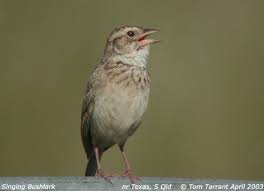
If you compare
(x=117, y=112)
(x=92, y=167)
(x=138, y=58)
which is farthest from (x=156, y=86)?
(x=117, y=112)

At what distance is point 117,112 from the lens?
816 cm

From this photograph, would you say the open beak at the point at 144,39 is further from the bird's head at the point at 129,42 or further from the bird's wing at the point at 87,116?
the bird's wing at the point at 87,116

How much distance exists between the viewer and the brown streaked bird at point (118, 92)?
816 centimetres

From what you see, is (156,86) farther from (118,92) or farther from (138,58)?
(118,92)

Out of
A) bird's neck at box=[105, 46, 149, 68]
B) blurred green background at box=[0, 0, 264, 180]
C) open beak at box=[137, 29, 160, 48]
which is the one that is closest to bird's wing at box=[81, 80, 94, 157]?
bird's neck at box=[105, 46, 149, 68]

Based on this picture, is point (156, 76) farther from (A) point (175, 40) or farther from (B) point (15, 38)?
(B) point (15, 38)

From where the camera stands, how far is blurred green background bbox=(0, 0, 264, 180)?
12.1 m

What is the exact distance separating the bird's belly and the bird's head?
13.5 inches

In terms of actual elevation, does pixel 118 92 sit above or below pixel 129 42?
below

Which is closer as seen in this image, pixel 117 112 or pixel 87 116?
pixel 117 112

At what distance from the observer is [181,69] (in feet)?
43.6

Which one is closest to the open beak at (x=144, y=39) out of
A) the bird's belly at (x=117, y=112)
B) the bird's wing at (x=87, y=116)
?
the bird's belly at (x=117, y=112)

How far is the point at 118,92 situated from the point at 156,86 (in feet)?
15.5

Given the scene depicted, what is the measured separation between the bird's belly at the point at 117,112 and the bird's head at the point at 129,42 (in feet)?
1.13
